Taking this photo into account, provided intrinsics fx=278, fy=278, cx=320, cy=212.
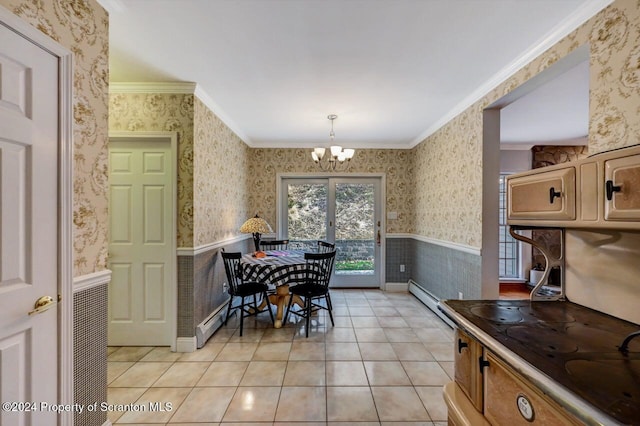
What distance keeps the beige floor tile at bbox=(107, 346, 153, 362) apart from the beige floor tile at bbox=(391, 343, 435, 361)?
2.46m

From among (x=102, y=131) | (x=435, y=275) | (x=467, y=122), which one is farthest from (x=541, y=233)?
(x=102, y=131)

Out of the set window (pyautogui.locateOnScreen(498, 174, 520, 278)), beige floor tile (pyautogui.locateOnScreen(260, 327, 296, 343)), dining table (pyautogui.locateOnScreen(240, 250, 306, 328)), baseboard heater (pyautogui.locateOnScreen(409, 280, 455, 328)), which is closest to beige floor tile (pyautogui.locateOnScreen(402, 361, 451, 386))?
baseboard heater (pyautogui.locateOnScreen(409, 280, 455, 328))

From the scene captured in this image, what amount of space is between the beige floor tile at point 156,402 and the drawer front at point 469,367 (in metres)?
1.87

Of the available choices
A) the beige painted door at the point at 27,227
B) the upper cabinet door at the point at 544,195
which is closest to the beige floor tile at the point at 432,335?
the upper cabinet door at the point at 544,195

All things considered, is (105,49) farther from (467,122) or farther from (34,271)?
(467,122)

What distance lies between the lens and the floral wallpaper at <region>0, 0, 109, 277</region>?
1.43m

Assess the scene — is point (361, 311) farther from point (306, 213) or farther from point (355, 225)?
point (306, 213)

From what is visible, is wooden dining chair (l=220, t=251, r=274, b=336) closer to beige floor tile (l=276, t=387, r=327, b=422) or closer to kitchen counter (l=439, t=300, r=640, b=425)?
beige floor tile (l=276, t=387, r=327, b=422)

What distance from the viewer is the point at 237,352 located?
273cm

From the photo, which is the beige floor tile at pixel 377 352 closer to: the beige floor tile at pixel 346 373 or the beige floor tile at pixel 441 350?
the beige floor tile at pixel 346 373

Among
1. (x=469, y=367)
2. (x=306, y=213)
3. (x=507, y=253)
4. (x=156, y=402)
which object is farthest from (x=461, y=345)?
(x=507, y=253)

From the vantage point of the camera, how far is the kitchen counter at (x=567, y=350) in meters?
0.72

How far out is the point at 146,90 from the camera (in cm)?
268

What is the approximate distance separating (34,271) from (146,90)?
2.07 metres
